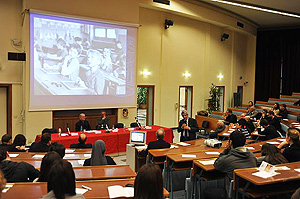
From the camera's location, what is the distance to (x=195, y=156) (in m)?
5.45

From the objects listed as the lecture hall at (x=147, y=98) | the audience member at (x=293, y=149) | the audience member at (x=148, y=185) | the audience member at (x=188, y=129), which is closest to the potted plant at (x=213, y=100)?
the lecture hall at (x=147, y=98)

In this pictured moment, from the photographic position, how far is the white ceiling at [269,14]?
42.2 feet

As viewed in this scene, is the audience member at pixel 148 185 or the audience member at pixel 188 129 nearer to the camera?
the audience member at pixel 148 185

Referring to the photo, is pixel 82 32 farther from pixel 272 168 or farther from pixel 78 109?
pixel 272 168

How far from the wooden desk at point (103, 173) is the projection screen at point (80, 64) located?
574 centimetres

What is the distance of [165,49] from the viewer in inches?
528

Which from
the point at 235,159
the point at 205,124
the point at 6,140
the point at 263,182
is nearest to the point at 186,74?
the point at 205,124

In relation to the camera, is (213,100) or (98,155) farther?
(213,100)

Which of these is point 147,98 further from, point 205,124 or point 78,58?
point 78,58

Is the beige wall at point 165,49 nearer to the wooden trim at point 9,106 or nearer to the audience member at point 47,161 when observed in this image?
the wooden trim at point 9,106

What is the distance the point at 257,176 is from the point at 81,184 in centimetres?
226

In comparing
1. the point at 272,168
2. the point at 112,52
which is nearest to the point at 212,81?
the point at 112,52

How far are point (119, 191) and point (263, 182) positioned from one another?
1806 millimetres

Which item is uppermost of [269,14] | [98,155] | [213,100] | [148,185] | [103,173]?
[269,14]
